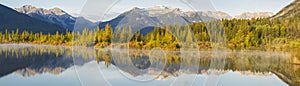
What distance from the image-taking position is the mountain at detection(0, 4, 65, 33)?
115688 mm

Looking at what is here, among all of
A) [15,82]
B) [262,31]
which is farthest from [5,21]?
[15,82]

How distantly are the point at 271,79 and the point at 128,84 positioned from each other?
556cm

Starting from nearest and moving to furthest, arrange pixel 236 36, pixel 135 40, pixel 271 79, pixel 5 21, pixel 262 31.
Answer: pixel 271 79 < pixel 135 40 < pixel 236 36 < pixel 262 31 < pixel 5 21

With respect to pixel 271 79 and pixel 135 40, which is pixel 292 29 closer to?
pixel 135 40

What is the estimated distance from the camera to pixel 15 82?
11.2 metres

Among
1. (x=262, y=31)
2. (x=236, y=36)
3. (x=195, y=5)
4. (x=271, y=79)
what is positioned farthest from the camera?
(x=262, y=31)

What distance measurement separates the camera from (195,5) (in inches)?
358

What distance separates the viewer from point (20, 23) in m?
122

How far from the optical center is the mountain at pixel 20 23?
11569 cm

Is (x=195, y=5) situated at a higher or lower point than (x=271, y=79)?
higher

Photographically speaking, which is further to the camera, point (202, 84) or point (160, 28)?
point (160, 28)

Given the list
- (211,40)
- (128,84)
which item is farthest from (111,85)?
(211,40)

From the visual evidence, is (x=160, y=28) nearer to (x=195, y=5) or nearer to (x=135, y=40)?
(x=135, y=40)

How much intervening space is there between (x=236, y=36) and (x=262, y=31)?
5.22 meters
